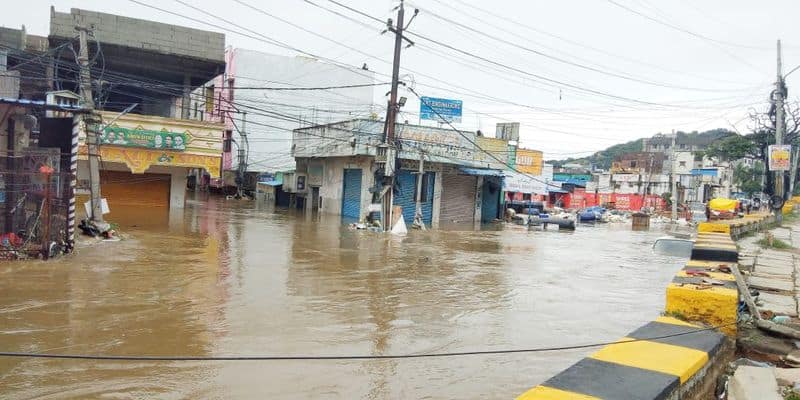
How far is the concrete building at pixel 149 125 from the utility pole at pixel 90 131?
850 centimetres

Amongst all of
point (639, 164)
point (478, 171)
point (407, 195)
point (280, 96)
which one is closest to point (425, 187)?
point (407, 195)

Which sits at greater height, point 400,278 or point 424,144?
point 424,144

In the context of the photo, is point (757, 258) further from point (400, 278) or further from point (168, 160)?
point (168, 160)

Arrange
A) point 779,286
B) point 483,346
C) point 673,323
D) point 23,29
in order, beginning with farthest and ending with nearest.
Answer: point 23,29 → point 779,286 → point 483,346 → point 673,323

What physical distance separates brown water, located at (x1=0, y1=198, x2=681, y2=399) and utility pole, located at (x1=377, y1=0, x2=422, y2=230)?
6213mm

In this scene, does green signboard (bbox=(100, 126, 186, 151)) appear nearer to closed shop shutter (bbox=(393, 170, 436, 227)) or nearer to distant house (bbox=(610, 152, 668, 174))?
closed shop shutter (bbox=(393, 170, 436, 227))

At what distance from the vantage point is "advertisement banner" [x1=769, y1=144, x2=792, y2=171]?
23422 millimetres

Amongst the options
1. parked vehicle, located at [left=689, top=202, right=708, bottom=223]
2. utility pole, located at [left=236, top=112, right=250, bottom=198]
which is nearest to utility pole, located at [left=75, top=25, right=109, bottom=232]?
utility pole, located at [left=236, top=112, right=250, bottom=198]

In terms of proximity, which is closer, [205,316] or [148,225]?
[205,316]

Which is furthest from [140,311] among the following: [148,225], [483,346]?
[148,225]

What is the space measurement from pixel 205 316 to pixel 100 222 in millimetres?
10357

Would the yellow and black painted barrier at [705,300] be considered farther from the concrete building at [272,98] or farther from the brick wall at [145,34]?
the concrete building at [272,98]

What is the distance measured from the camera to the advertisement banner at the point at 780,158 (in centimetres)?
2342

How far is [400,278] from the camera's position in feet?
41.7
